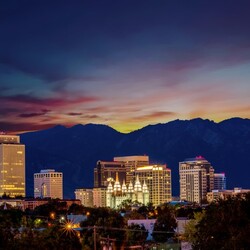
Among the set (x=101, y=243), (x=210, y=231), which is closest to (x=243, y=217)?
(x=210, y=231)

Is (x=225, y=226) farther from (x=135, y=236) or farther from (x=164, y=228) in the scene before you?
(x=164, y=228)

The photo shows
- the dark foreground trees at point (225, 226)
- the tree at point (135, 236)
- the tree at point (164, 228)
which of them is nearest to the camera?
the dark foreground trees at point (225, 226)

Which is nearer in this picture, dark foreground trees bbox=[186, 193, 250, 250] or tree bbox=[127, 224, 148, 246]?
dark foreground trees bbox=[186, 193, 250, 250]

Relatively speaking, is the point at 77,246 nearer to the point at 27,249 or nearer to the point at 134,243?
the point at 134,243

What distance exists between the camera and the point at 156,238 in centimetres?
9175

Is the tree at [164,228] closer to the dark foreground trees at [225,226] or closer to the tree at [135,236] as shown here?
the tree at [135,236]

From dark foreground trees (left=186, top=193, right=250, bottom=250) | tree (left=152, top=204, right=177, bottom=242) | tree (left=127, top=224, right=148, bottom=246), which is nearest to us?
dark foreground trees (left=186, top=193, right=250, bottom=250)

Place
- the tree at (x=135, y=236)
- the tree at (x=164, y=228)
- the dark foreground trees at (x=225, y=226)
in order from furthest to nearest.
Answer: the tree at (x=164, y=228)
the tree at (x=135, y=236)
the dark foreground trees at (x=225, y=226)

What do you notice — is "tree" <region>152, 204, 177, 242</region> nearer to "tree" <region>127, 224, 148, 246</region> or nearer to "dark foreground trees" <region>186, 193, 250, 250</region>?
→ "tree" <region>127, 224, 148, 246</region>

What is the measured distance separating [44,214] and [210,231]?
363ft

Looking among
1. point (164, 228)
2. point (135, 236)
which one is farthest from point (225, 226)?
point (164, 228)

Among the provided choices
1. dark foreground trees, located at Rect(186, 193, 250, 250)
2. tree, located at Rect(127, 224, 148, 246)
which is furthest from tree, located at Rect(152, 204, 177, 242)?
dark foreground trees, located at Rect(186, 193, 250, 250)

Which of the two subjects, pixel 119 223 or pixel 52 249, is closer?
pixel 52 249

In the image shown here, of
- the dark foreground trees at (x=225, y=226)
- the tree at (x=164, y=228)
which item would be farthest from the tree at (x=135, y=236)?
the dark foreground trees at (x=225, y=226)
